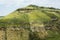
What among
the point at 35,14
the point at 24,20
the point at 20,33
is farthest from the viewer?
the point at 35,14

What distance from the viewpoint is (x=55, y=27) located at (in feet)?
385

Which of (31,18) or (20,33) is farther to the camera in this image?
(31,18)

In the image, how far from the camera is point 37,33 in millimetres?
111625

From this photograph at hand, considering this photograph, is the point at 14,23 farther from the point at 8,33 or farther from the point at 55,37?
the point at 55,37

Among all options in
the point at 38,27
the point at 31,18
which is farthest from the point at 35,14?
the point at 38,27

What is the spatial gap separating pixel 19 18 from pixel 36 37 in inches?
892

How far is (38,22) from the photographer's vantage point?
121m

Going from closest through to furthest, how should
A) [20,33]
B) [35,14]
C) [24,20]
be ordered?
[20,33] → [24,20] → [35,14]

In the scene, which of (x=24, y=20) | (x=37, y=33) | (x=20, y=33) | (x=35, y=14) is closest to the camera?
(x=20, y=33)

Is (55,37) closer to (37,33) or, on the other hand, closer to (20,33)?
(37,33)

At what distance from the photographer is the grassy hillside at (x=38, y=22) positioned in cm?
11031

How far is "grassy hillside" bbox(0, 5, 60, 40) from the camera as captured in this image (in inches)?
4343

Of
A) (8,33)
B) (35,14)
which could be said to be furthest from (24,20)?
(8,33)

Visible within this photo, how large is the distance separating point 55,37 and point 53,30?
8.08m
